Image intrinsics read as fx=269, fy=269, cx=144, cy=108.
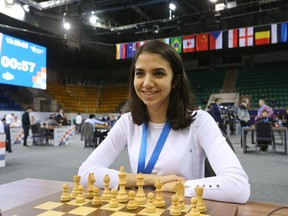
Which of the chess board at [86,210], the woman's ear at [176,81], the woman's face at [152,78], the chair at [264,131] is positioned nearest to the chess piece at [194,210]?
the chess board at [86,210]

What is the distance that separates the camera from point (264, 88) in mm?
14328

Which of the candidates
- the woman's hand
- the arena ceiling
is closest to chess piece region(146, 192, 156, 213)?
the woman's hand

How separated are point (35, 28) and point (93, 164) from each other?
11.5 m

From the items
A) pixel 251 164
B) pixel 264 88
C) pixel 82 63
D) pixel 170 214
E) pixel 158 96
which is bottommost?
pixel 251 164

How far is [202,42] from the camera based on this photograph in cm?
1048

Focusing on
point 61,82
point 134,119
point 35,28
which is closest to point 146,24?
point 35,28

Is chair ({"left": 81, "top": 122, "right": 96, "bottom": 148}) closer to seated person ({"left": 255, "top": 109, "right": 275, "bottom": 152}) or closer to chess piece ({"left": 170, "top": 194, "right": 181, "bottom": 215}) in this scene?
seated person ({"left": 255, "top": 109, "right": 275, "bottom": 152})

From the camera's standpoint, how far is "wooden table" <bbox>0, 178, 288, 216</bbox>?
Answer: 74 cm

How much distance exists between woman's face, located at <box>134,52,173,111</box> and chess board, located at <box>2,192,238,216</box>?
19.2 inches

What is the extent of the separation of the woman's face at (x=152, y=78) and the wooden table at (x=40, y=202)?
0.43 meters

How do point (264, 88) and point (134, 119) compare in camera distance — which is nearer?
point (134, 119)

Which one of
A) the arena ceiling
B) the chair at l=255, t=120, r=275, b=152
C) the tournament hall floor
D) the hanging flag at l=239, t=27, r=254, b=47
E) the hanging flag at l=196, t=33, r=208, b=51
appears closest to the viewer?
the tournament hall floor

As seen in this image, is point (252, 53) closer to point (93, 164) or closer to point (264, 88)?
point (264, 88)

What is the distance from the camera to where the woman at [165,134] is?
1.11m
